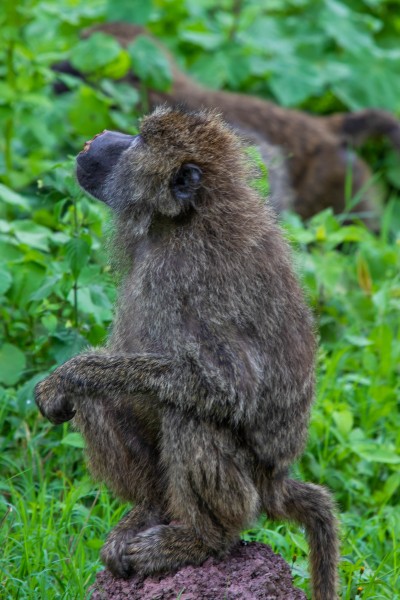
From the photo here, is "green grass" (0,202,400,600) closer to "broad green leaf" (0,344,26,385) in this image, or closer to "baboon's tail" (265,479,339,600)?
"broad green leaf" (0,344,26,385)

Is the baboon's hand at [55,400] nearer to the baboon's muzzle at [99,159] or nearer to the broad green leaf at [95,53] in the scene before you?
the baboon's muzzle at [99,159]

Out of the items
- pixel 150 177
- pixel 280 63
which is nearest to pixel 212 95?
pixel 280 63

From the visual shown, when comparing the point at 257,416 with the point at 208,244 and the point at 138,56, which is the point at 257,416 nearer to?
the point at 208,244

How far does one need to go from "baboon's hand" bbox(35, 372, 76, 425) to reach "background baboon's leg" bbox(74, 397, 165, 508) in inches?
1.3

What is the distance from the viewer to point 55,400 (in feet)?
9.18

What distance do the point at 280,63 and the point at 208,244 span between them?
4.72 meters

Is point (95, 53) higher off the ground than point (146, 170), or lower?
lower

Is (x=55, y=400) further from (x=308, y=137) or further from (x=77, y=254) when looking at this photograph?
(x=308, y=137)

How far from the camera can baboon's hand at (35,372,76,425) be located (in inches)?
110

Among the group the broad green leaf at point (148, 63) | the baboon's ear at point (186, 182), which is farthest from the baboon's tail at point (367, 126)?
the baboon's ear at point (186, 182)

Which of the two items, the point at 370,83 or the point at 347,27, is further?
the point at 347,27

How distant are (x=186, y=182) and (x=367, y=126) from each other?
4.48 metres

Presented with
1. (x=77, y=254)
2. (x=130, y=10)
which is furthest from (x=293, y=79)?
(x=77, y=254)

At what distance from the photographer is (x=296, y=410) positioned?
284 centimetres
